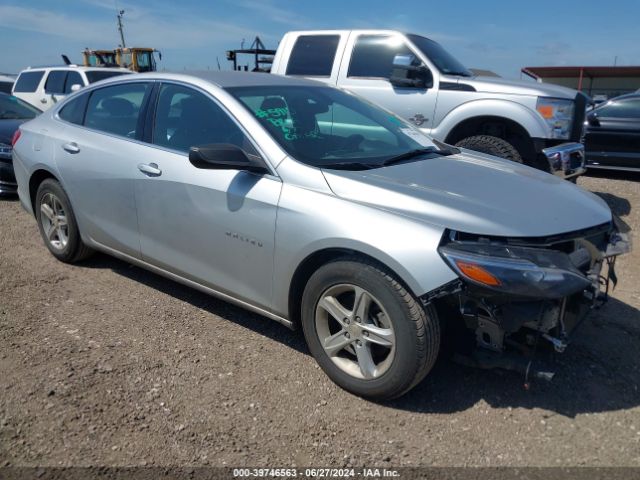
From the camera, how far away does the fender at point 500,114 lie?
599cm

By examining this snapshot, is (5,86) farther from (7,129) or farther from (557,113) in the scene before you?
(557,113)

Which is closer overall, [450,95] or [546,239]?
[546,239]

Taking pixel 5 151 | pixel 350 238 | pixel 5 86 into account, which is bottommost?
pixel 5 151

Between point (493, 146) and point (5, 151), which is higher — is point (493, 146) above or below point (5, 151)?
above

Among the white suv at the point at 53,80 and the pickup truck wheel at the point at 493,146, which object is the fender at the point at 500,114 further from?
the white suv at the point at 53,80

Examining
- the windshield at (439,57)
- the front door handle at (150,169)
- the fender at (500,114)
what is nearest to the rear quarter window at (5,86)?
the windshield at (439,57)

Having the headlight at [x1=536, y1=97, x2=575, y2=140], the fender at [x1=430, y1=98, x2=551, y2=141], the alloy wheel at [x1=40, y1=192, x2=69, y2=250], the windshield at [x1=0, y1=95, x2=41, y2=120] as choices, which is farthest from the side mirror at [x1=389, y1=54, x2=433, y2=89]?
the windshield at [x1=0, y1=95, x2=41, y2=120]

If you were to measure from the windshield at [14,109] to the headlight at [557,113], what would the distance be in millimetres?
7177

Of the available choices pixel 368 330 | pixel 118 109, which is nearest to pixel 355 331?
pixel 368 330

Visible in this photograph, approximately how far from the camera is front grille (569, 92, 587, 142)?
621 centimetres

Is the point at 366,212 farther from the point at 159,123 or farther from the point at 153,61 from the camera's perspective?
the point at 153,61

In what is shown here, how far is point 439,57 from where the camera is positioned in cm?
674

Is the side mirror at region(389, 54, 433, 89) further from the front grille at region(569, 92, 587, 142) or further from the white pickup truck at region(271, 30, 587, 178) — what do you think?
the front grille at region(569, 92, 587, 142)

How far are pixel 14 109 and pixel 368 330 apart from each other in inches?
306
